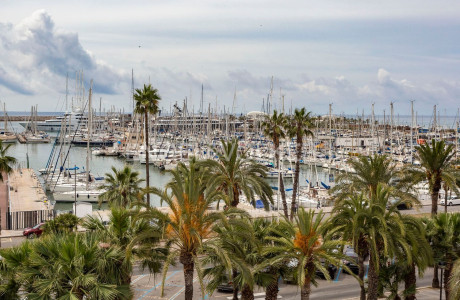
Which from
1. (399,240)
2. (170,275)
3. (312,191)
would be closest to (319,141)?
(312,191)

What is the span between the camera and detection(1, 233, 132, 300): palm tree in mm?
15156

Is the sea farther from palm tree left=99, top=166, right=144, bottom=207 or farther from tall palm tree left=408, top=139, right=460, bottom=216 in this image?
tall palm tree left=408, top=139, right=460, bottom=216

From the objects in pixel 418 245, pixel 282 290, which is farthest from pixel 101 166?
pixel 418 245

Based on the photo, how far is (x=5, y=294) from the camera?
1561 centimetres

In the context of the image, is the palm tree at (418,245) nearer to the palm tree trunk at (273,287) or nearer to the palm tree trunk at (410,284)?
the palm tree trunk at (410,284)

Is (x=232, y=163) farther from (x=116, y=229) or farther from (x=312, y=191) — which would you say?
(x=312, y=191)

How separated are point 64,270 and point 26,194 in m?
49.5

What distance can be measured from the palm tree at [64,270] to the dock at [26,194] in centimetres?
3436

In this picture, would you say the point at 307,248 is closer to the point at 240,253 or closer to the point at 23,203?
the point at 240,253

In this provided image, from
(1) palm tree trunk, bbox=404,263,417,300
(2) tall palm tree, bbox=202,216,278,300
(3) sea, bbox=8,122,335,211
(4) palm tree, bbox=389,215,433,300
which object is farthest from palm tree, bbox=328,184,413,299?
(3) sea, bbox=8,122,335,211

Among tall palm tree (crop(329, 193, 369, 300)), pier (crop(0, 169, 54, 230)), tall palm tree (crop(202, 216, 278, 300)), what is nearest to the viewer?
tall palm tree (crop(202, 216, 278, 300))

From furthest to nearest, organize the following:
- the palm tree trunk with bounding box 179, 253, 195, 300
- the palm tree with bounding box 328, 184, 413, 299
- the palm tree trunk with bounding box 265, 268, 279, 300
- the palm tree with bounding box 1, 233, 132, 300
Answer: the palm tree trunk with bounding box 265, 268, 279, 300 → the palm tree with bounding box 328, 184, 413, 299 → the palm tree trunk with bounding box 179, 253, 195, 300 → the palm tree with bounding box 1, 233, 132, 300

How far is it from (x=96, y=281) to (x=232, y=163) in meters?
14.2

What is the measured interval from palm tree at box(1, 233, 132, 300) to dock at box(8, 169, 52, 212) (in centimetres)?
3436
